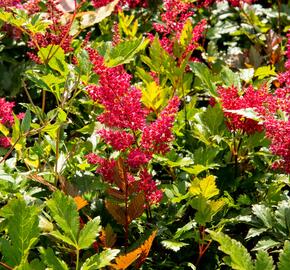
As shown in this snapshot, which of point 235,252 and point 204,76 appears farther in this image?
point 204,76

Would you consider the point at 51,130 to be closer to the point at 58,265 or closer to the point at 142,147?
the point at 142,147

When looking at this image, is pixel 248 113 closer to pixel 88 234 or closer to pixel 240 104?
pixel 240 104

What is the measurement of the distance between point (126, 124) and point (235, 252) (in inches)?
20.2

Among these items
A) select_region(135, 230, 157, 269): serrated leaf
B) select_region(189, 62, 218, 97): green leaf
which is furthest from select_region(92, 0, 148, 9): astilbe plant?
select_region(135, 230, 157, 269): serrated leaf

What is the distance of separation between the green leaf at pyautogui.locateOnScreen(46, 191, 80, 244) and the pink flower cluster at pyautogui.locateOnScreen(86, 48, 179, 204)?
0.28m

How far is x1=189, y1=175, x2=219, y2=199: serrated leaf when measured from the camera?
1.74 m

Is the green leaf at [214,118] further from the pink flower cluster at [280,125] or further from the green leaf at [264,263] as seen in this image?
the green leaf at [264,263]

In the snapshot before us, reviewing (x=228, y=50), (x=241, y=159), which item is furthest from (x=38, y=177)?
(x=228, y=50)

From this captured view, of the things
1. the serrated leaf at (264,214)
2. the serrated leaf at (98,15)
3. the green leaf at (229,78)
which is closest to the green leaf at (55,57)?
the serrated leaf at (98,15)

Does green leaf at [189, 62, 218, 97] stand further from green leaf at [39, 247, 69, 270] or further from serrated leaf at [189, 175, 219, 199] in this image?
green leaf at [39, 247, 69, 270]

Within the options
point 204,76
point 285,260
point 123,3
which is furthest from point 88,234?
point 123,3

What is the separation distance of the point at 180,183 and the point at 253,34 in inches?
59.1

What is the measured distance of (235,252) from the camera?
1.45m

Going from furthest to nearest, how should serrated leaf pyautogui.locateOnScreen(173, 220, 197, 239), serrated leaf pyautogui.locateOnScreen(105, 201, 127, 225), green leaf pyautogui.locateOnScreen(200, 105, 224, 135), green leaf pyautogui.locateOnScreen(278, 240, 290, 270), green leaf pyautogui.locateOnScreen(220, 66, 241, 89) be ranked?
green leaf pyautogui.locateOnScreen(220, 66, 241, 89), green leaf pyautogui.locateOnScreen(200, 105, 224, 135), serrated leaf pyautogui.locateOnScreen(173, 220, 197, 239), serrated leaf pyautogui.locateOnScreen(105, 201, 127, 225), green leaf pyautogui.locateOnScreen(278, 240, 290, 270)
